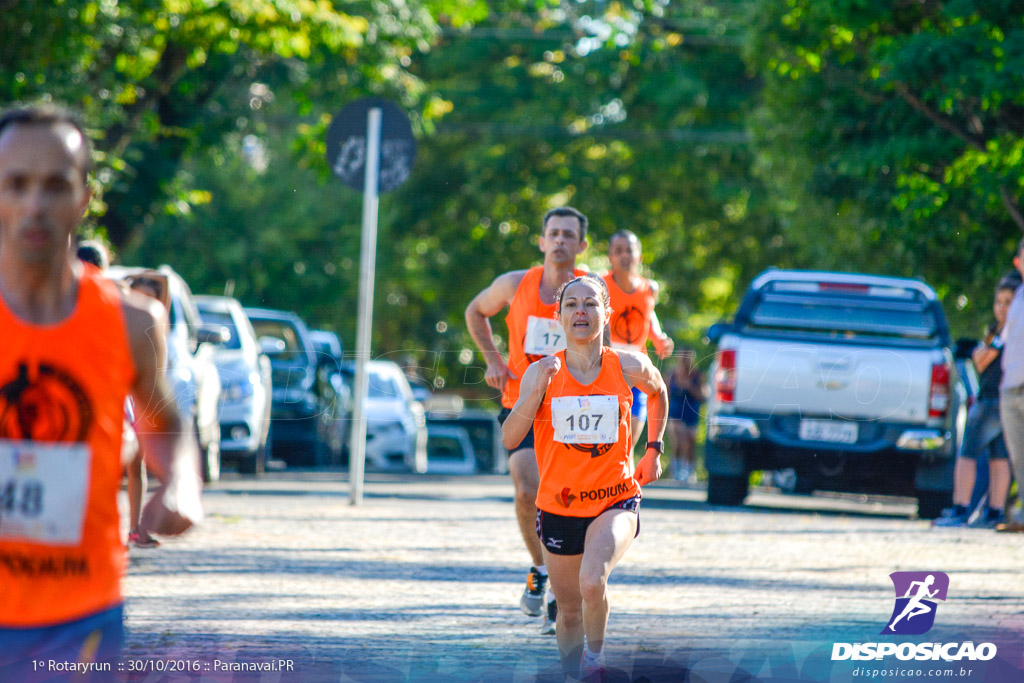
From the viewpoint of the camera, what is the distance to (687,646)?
6.32m

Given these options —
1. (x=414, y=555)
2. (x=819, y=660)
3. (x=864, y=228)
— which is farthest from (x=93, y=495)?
(x=864, y=228)

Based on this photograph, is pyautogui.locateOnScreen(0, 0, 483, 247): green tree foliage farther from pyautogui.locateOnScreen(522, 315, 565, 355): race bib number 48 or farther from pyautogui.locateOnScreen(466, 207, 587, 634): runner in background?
pyautogui.locateOnScreen(522, 315, 565, 355): race bib number 48

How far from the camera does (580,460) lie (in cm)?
545

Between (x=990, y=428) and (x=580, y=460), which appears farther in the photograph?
(x=990, y=428)

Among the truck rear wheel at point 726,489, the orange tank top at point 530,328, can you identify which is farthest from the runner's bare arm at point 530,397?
the truck rear wheel at point 726,489

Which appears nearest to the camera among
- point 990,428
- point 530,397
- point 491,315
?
point 530,397

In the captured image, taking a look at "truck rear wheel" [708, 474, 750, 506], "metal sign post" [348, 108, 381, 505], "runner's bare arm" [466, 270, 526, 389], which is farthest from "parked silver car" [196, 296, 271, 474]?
Result: "runner's bare arm" [466, 270, 526, 389]

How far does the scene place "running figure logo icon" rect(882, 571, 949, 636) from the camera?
678 centimetres

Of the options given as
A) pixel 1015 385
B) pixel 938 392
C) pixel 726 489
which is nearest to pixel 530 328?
pixel 1015 385

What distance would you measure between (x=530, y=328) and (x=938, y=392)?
21.1 ft

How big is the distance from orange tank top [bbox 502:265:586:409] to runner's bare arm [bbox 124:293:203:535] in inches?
157

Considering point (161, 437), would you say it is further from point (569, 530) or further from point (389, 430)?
point (389, 430)

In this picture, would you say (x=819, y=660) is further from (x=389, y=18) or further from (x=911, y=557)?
(x=389, y=18)

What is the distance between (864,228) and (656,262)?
13540mm
